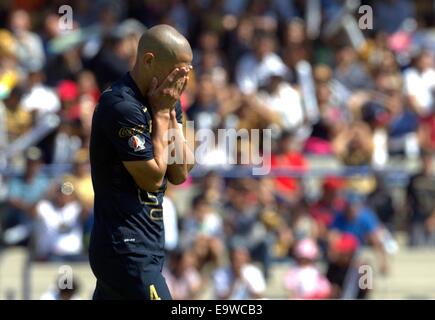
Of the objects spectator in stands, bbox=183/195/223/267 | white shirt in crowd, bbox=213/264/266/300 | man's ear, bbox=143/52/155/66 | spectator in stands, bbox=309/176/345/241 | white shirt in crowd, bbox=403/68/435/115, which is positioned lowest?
white shirt in crowd, bbox=213/264/266/300

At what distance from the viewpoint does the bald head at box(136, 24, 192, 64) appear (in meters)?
6.13

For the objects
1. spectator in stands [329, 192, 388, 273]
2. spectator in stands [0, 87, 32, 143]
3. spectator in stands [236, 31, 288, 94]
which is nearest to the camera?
Result: spectator in stands [329, 192, 388, 273]

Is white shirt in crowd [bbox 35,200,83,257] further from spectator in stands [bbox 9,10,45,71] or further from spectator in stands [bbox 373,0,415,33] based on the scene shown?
spectator in stands [bbox 373,0,415,33]

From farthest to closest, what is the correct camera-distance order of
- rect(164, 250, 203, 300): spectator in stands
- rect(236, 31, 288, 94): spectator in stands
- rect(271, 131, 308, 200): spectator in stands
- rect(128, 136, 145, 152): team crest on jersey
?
rect(236, 31, 288, 94): spectator in stands, rect(271, 131, 308, 200): spectator in stands, rect(164, 250, 203, 300): spectator in stands, rect(128, 136, 145, 152): team crest on jersey

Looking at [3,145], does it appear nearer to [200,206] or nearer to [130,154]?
[200,206]

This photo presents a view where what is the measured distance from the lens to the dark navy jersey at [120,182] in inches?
243

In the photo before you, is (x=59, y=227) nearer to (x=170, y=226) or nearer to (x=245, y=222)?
(x=170, y=226)

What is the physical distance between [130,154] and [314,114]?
30.5ft

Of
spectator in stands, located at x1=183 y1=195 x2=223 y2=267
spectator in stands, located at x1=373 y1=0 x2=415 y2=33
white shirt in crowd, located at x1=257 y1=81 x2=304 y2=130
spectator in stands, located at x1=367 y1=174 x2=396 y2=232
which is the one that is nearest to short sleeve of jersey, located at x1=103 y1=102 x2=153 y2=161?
spectator in stands, located at x1=183 y1=195 x2=223 y2=267

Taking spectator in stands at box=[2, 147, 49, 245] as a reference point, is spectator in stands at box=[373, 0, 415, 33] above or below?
above

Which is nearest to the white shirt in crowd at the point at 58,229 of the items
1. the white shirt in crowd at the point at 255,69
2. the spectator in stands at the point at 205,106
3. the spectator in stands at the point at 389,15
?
the spectator in stands at the point at 205,106

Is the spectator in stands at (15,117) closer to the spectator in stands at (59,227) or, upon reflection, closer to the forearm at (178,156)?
the spectator in stands at (59,227)

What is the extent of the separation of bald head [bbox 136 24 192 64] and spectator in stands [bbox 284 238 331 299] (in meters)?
5.92

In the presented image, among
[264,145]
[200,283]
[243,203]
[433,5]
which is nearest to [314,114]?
[264,145]
